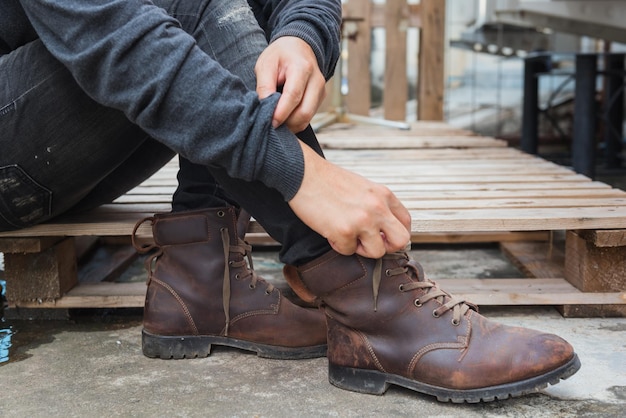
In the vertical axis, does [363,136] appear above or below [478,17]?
below

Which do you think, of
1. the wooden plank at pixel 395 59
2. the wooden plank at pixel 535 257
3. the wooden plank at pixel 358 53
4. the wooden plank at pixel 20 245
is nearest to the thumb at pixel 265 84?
the wooden plank at pixel 20 245

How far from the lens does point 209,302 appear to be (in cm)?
152

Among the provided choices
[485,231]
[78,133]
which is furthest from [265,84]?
[485,231]

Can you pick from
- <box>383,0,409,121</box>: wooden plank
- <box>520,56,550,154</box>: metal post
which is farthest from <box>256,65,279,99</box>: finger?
<box>520,56,550,154</box>: metal post

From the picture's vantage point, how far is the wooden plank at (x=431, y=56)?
4488 millimetres

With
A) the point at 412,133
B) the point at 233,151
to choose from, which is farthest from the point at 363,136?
the point at 233,151

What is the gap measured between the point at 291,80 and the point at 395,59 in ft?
11.3

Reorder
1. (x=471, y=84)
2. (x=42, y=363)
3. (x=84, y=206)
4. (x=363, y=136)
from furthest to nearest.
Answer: (x=471, y=84) → (x=363, y=136) → (x=84, y=206) → (x=42, y=363)

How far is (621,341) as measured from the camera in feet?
5.17

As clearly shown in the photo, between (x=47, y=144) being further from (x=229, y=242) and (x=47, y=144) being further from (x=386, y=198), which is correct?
(x=386, y=198)

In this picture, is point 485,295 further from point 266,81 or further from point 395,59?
point 395,59

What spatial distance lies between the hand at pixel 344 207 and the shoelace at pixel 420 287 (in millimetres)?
99

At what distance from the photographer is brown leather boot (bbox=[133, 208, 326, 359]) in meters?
1.51

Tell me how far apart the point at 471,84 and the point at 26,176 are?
569 centimetres
